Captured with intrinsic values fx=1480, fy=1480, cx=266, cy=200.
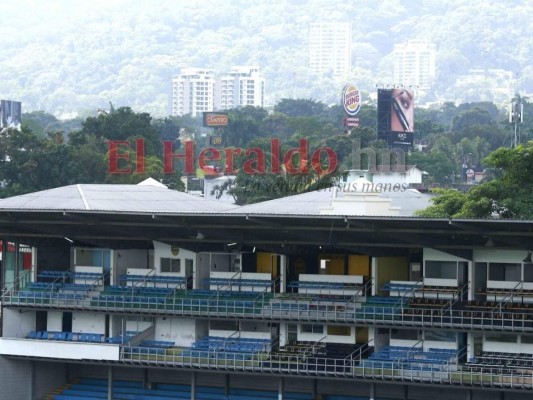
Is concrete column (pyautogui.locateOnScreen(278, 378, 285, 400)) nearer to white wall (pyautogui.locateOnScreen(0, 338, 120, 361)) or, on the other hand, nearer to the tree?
white wall (pyautogui.locateOnScreen(0, 338, 120, 361))

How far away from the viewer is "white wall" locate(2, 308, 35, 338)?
58781 mm

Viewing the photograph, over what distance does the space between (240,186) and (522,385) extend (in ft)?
306

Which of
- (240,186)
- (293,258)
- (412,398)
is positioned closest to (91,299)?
(293,258)

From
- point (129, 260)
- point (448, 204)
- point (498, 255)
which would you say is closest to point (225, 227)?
point (129, 260)

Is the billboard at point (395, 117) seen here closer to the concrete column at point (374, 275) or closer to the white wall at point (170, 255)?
the white wall at point (170, 255)

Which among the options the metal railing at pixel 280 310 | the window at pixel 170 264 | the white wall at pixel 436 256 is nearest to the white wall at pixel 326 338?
the metal railing at pixel 280 310

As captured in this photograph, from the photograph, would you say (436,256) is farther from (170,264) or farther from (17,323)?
(17,323)

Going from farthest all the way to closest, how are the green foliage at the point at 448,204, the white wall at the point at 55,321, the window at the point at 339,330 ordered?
the green foliage at the point at 448,204
the white wall at the point at 55,321
the window at the point at 339,330

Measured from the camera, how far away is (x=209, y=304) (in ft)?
184

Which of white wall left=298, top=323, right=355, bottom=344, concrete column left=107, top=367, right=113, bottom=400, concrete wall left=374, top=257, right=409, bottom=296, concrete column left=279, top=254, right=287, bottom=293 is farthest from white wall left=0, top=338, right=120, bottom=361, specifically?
concrete wall left=374, top=257, right=409, bottom=296

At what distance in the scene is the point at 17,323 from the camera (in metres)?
59.1

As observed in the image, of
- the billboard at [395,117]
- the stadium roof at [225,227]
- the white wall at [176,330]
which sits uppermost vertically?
the billboard at [395,117]

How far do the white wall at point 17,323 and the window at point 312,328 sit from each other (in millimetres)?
11567

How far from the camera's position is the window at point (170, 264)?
59125mm
